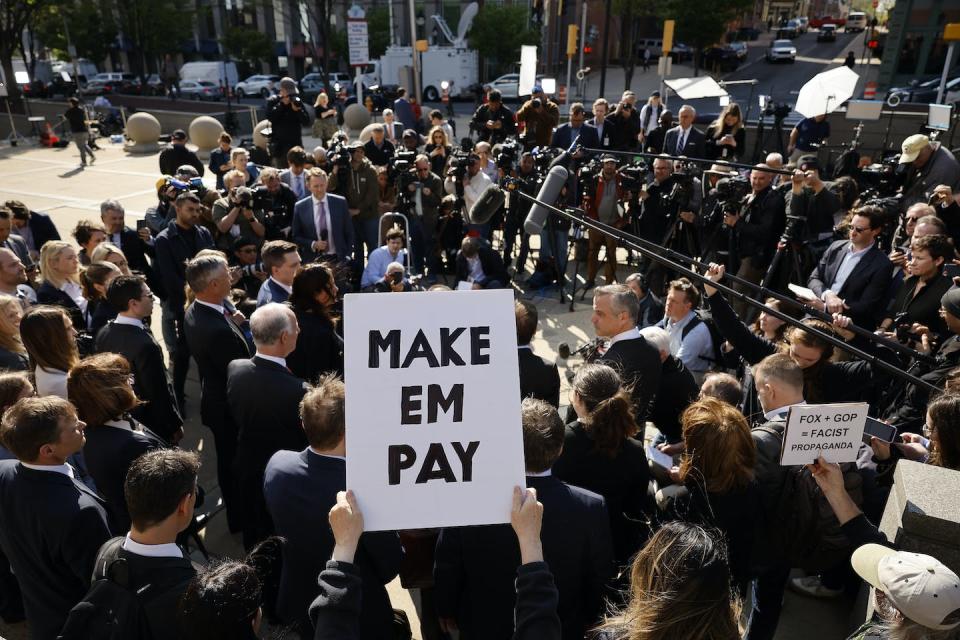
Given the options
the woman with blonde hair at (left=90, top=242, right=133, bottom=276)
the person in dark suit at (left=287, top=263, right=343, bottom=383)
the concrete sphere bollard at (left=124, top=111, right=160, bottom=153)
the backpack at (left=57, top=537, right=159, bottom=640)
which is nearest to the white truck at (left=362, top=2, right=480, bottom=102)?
the concrete sphere bollard at (left=124, top=111, right=160, bottom=153)

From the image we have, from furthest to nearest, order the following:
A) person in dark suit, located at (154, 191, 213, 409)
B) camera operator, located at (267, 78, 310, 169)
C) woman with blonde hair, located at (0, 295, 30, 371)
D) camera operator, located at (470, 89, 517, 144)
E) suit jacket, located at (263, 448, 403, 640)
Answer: camera operator, located at (470, 89, 517, 144) → camera operator, located at (267, 78, 310, 169) → person in dark suit, located at (154, 191, 213, 409) → woman with blonde hair, located at (0, 295, 30, 371) → suit jacket, located at (263, 448, 403, 640)

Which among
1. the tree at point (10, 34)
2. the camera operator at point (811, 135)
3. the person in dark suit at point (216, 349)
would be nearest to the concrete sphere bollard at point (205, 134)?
the tree at point (10, 34)

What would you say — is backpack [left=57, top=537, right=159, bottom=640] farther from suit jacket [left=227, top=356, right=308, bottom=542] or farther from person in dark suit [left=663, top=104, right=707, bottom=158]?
person in dark suit [left=663, top=104, right=707, bottom=158]

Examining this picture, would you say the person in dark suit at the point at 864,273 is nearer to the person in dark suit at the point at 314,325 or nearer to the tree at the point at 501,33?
the person in dark suit at the point at 314,325

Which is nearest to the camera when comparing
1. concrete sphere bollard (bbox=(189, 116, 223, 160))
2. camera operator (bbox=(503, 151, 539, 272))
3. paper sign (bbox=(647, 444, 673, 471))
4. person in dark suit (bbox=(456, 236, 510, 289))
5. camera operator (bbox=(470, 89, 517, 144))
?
paper sign (bbox=(647, 444, 673, 471))

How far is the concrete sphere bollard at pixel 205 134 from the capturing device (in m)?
18.0

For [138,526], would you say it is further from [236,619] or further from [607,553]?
[607,553]

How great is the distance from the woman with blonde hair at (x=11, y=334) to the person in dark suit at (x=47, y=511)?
A: 1.55m

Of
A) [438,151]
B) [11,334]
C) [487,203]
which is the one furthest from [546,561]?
[438,151]

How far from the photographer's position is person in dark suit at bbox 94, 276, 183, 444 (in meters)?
3.97

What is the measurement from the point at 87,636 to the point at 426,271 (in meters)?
7.22

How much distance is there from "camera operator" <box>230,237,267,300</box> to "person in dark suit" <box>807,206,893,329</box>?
5032 mm

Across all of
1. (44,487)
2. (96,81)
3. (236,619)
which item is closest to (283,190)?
(44,487)

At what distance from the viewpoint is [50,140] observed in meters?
20.3
